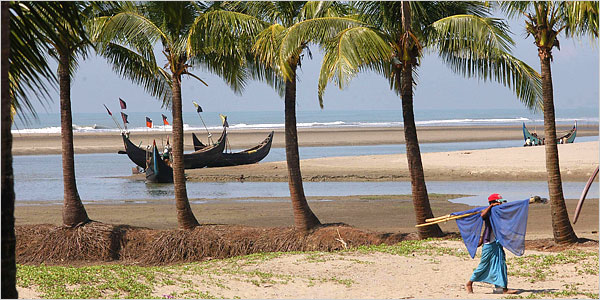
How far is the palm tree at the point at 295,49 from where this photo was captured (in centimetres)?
1419

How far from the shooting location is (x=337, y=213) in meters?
21.0

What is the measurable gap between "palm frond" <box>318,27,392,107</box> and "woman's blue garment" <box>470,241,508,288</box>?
3739 mm

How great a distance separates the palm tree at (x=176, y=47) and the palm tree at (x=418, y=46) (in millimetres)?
2074

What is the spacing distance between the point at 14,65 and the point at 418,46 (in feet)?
28.9

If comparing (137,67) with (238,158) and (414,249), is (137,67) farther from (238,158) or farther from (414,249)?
(238,158)

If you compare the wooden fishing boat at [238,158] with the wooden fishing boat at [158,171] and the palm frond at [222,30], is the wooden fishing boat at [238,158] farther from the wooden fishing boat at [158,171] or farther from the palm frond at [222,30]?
the palm frond at [222,30]

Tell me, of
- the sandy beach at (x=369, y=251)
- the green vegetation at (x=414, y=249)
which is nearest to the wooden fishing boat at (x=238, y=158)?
the sandy beach at (x=369, y=251)

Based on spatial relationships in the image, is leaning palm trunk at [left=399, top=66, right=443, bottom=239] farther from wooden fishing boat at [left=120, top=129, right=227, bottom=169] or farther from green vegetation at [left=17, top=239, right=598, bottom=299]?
wooden fishing boat at [left=120, top=129, right=227, bottom=169]

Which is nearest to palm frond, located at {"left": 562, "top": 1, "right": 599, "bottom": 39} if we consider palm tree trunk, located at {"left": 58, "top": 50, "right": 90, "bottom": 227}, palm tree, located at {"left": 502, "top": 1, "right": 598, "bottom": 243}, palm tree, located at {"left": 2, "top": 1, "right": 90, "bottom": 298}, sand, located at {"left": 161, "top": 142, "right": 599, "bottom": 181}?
palm tree, located at {"left": 502, "top": 1, "right": 598, "bottom": 243}

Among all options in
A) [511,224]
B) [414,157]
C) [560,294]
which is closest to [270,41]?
[414,157]

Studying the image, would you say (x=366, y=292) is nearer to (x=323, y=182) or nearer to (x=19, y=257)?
(x=19, y=257)

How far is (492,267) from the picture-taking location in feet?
32.9

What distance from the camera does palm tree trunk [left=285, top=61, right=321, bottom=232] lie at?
50.2 feet

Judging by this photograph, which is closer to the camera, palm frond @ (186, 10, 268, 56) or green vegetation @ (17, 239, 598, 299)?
green vegetation @ (17, 239, 598, 299)
